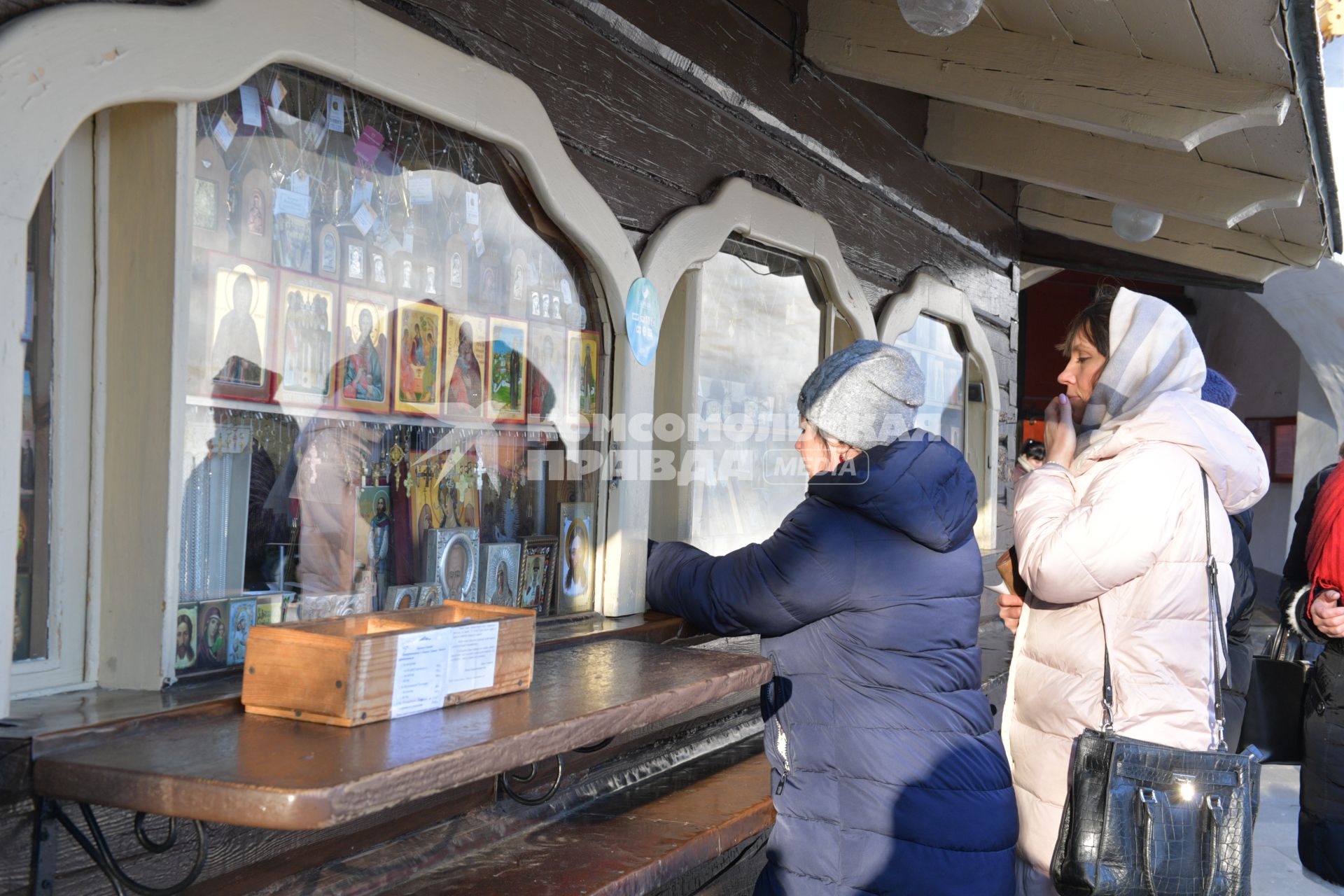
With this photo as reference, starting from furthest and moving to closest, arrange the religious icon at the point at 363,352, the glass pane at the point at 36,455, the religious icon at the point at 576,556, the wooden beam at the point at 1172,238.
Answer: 1. the wooden beam at the point at 1172,238
2. the religious icon at the point at 576,556
3. the religious icon at the point at 363,352
4. the glass pane at the point at 36,455

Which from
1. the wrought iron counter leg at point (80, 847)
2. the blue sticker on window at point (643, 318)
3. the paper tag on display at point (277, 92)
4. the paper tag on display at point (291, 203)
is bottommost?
the wrought iron counter leg at point (80, 847)

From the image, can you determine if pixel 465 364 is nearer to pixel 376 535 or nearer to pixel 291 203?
pixel 376 535

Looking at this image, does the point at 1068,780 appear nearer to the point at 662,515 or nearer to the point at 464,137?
the point at 662,515

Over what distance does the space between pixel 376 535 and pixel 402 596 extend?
140 millimetres

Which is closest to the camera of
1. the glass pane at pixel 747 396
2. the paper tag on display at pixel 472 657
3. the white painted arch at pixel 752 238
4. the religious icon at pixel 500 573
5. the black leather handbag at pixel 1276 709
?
the paper tag on display at pixel 472 657

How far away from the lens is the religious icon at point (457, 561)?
2.34 metres

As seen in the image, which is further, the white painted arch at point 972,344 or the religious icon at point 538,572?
the white painted arch at point 972,344

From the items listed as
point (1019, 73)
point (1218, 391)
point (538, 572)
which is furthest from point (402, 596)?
point (1019, 73)

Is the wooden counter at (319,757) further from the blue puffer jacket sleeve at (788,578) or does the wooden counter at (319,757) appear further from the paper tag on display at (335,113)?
→ the paper tag on display at (335,113)

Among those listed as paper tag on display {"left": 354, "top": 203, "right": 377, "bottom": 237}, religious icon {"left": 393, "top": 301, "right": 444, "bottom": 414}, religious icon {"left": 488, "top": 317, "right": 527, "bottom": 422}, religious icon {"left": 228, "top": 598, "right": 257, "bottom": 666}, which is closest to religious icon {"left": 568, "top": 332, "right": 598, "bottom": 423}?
religious icon {"left": 488, "top": 317, "right": 527, "bottom": 422}

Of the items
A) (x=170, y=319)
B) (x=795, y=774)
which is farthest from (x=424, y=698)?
(x=795, y=774)

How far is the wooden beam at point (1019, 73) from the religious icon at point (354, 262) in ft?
6.96

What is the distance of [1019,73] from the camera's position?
3746 millimetres

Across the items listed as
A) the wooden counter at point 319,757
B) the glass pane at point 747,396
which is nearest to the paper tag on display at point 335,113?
the wooden counter at point 319,757
